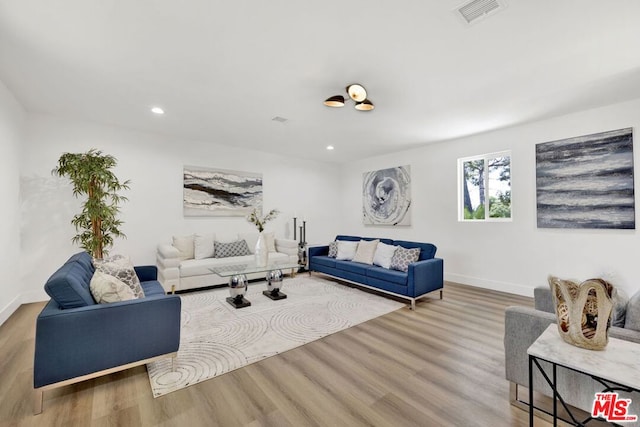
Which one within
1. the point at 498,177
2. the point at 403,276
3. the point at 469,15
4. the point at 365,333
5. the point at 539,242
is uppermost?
the point at 469,15

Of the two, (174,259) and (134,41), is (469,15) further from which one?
(174,259)

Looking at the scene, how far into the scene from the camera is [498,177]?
15.0 ft

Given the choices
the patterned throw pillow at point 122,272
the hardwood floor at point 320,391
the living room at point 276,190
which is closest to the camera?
the hardwood floor at point 320,391

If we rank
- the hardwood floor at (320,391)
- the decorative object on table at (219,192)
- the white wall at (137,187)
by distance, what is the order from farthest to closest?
the decorative object on table at (219,192) < the white wall at (137,187) < the hardwood floor at (320,391)

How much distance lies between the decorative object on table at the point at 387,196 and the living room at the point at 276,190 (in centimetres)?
17

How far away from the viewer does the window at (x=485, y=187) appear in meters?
4.50

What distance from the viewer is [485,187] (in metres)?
4.74

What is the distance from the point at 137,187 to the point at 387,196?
479 centimetres

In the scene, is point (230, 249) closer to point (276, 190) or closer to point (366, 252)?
point (276, 190)

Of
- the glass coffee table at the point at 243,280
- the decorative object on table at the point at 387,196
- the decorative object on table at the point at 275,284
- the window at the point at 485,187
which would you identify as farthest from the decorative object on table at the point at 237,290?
the window at the point at 485,187

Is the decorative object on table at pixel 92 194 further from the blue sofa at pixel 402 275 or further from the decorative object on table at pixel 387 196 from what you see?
the decorative object on table at pixel 387 196

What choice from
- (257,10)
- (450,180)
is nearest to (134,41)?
(257,10)

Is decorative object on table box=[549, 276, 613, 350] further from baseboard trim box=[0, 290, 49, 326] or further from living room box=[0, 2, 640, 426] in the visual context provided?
baseboard trim box=[0, 290, 49, 326]

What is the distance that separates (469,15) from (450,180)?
3534 mm
